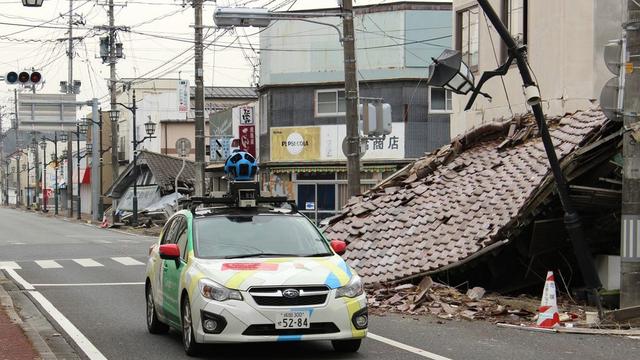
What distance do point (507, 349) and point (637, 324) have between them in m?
2.62

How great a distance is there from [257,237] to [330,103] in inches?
1178

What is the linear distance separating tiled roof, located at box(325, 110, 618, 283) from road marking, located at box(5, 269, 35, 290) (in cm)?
650

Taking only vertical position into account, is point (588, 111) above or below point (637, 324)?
above

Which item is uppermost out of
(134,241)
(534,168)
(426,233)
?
(534,168)

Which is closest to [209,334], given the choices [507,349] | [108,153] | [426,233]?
[507,349]

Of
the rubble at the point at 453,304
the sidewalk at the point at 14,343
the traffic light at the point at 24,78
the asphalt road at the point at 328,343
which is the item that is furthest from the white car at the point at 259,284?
the traffic light at the point at 24,78

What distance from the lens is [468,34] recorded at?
2511 centimetres

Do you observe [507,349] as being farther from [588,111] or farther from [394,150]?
[394,150]

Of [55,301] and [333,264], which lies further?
[55,301]

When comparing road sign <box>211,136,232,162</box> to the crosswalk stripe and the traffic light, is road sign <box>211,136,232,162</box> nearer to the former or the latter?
the traffic light

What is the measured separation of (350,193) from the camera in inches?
814

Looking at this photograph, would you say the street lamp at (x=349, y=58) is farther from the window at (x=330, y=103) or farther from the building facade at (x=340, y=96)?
the window at (x=330, y=103)

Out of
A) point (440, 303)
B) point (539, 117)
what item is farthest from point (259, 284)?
point (440, 303)

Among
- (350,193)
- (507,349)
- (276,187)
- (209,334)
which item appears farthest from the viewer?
(276,187)
